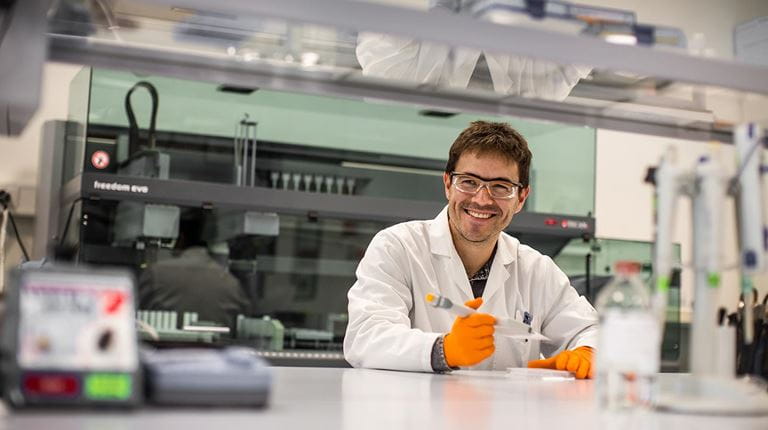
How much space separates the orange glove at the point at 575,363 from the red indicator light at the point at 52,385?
143 centimetres

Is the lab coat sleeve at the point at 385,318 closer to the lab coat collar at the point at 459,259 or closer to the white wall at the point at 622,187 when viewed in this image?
the lab coat collar at the point at 459,259

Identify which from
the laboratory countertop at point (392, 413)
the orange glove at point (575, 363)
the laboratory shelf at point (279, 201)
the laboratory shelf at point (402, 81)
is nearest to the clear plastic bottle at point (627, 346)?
the laboratory countertop at point (392, 413)

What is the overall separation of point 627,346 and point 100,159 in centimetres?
272

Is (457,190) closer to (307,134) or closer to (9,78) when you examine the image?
(307,134)

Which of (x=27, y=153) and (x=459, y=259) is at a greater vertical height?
(x=27, y=153)

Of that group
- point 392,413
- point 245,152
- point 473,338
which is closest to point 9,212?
point 245,152

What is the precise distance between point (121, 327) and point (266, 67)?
0.54m

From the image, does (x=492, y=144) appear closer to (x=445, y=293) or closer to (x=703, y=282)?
(x=445, y=293)

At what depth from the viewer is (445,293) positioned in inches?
105

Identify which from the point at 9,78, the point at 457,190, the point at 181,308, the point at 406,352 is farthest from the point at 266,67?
the point at 181,308

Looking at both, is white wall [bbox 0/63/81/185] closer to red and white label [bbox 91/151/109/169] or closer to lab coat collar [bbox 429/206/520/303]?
red and white label [bbox 91/151/109/169]

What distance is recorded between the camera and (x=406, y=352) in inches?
87.8

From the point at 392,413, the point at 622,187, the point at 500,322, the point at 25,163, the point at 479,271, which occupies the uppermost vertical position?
the point at 622,187

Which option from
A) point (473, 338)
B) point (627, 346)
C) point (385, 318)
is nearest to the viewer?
point (627, 346)
